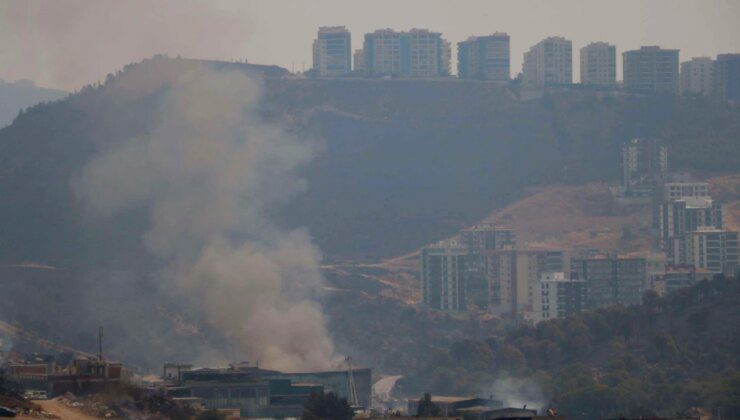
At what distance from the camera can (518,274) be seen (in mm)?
145500

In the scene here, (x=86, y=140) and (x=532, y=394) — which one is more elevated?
(x=86, y=140)

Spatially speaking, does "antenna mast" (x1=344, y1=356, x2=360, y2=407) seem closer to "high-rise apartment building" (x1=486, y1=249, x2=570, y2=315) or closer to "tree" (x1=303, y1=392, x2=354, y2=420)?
"tree" (x1=303, y1=392, x2=354, y2=420)

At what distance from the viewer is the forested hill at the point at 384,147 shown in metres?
156

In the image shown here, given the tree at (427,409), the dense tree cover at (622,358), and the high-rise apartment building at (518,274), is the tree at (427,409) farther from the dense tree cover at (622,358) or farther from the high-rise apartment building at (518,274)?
the high-rise apartment building at (518,274)

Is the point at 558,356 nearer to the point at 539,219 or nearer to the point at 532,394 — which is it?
the point at 532,394

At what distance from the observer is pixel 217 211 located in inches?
5069

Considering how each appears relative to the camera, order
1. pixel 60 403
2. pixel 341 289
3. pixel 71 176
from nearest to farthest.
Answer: pixel 60 403 < pixel 341 289 < pixel 71 176

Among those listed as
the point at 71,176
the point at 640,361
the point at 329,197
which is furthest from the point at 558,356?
the point at 329,197

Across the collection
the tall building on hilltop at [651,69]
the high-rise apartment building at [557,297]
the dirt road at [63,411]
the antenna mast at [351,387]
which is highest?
the tall building on hilltop at [651,69]

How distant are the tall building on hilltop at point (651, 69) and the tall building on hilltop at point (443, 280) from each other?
51804 mm

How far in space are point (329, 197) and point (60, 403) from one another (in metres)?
94.9

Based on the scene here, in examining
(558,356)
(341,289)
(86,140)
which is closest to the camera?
(558,356)

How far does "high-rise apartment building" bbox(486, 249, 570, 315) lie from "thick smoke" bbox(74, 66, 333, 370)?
9778 millimetres

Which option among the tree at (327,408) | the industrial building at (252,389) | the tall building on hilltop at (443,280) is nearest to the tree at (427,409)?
the tree at (327,408)
